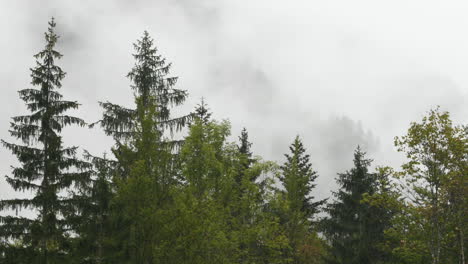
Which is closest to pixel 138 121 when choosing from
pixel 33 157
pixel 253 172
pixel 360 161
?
pixel 33 157

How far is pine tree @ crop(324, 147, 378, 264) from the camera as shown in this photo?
29.8 metres

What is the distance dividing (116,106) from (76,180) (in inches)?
210

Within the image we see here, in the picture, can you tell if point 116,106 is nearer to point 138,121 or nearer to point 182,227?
point 138,121

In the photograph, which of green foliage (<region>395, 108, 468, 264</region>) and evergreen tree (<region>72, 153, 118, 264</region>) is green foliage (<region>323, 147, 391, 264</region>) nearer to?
green foliage (<region>395, 108, 468, 264</region>)

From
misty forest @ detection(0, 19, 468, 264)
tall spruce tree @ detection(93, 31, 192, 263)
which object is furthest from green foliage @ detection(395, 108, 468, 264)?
tall spruce tree @ detection(93, 31, 192, 263)

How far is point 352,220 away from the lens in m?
31.5

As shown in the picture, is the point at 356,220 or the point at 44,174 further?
the point at 356,220

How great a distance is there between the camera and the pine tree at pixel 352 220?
29.8 metres

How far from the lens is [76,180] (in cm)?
2181

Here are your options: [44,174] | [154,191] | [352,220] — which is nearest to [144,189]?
[154,191]

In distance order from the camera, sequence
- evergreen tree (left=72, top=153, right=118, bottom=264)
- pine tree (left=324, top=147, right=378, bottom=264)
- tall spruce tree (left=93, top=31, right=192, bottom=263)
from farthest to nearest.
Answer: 1. pine tree (left=324, top=147, right=378, bottom=264)
2. evergreen tree (left=72, top=153, right=118, bottom=264)
3. tall spruce tree (left=93, top=31, right=192, bottom=263)

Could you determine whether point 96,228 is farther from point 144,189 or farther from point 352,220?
point 352,220

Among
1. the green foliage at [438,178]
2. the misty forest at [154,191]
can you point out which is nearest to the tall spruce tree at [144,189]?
the misty forest at [154,191]

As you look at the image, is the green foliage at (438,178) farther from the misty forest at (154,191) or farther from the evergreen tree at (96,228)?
the evergreen tree at (96,228)
